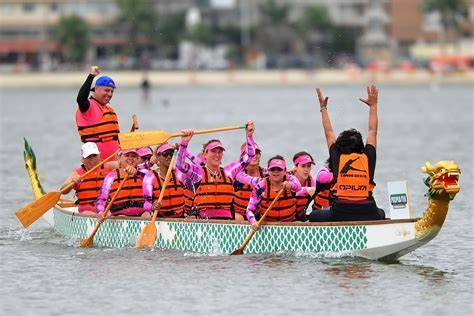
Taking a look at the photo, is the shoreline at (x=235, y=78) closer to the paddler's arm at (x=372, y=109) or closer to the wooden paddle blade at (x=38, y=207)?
the wooden paddle blade at (x=38, y=207)

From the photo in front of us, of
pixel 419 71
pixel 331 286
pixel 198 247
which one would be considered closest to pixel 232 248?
pixel 198 247

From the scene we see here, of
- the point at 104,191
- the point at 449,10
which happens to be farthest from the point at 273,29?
the point at 104,191

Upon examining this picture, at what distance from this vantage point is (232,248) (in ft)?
68.9

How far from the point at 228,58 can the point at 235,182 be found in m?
113

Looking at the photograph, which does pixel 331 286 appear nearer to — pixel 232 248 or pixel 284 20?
pixel 232 248

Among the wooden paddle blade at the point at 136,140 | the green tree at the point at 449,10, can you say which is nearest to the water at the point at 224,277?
the wooden paddle blade at the point at 136,140

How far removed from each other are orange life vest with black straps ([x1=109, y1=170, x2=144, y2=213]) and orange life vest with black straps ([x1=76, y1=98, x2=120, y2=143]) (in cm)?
116

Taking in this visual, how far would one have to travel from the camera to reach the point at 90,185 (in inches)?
896

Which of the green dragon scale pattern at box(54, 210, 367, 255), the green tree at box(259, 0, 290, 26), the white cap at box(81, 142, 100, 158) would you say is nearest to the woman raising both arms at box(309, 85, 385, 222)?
the green dragon scale pattern at box(54, 210, 367, 255)

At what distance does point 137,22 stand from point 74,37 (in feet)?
18.7

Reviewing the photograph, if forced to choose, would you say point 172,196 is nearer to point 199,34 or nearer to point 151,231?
point 151,231

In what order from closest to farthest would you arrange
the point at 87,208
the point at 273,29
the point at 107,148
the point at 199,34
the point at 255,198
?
the point at 255,198 → the point at 87,208 → the point at 107,148 → the point at 199,34 → the point at 273,29

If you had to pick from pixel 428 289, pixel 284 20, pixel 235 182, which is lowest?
pixel 428 289

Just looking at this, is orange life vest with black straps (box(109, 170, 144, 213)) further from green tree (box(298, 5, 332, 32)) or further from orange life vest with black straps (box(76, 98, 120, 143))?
green tree (box(298, 5, 332, 32))
